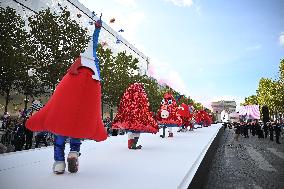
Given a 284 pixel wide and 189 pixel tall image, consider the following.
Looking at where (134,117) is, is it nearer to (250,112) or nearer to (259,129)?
→ (259,129)

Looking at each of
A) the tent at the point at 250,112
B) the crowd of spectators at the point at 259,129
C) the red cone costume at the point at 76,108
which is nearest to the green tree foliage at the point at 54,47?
the crowd of spectators at the point at 259,129

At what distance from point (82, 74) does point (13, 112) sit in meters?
23.9

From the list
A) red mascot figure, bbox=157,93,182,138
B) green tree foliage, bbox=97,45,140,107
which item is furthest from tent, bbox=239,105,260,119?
red mascot figure, bbox=157,93,182,138

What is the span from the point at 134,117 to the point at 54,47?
1087cm

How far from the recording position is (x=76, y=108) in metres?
4.40

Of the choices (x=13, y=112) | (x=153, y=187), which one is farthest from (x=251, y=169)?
(x=13, y=112)

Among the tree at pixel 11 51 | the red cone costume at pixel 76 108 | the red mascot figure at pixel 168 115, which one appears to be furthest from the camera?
the tree at pixel 11 51

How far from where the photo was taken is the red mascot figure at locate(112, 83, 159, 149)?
8.02 meters

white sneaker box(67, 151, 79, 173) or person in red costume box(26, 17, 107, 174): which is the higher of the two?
person in red costume box(26, 17, 107, 174)

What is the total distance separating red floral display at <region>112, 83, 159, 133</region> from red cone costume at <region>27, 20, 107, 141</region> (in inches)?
129

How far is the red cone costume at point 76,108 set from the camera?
4.27 meters

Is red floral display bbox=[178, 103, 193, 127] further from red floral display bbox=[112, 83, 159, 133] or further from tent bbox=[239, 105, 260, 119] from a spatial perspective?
tent bbox=[239, 105, 260, 119]

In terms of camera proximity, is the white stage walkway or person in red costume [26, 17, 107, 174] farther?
person in red costume [26, 17, 107, 174]

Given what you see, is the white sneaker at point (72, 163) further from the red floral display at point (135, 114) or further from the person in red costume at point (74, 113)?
the red floral display at point (135, 114)
